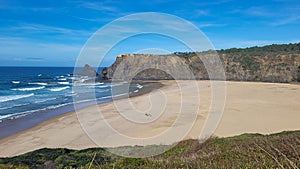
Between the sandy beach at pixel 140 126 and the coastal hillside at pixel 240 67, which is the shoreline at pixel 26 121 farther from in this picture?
the coastal hillside at pixel 240 67

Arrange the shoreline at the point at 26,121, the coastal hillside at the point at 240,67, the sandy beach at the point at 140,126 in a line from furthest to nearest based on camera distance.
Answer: the coastal hillside at the point at 240,67, the shoreline at the point at 26,121, the sandy beach at the point at 140,126

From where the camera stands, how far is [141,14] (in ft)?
→ 20.7

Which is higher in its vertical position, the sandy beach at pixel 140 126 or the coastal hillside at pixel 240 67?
the coastal hillside at pixel 240 67

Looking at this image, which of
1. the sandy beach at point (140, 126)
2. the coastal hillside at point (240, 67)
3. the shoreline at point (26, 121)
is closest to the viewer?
the sandy beach at point (140, 126)

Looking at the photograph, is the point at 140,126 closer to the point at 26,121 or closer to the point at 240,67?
the point at 26,121

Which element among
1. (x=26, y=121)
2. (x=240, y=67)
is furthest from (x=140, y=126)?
(x=240, y=67)

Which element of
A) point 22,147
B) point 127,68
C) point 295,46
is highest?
point 295,46

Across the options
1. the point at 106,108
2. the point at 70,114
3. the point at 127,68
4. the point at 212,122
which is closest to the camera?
the point at 212,122

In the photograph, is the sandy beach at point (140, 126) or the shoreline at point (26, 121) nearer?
the sandy beach at point (140, 126)

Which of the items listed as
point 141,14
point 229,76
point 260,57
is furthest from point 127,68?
point 141,14

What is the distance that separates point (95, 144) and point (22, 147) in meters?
3.62

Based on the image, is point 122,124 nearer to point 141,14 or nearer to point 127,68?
point 141,14

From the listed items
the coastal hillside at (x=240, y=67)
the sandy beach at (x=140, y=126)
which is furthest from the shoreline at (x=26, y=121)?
the coastal hillside at (x=240, y=67)

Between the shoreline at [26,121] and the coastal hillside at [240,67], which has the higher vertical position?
the coastal hillside at [240,67]
